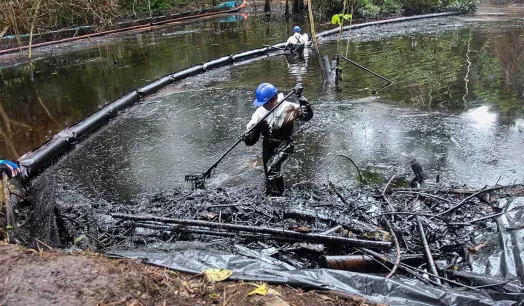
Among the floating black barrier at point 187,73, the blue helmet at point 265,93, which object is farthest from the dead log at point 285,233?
the floating black barrier at point 187,73

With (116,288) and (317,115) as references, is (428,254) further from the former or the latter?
(317,115)

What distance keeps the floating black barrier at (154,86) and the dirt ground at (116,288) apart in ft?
25.4

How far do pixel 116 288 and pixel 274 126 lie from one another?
304 cm

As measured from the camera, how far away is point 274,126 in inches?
203

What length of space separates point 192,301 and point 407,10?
944 inches

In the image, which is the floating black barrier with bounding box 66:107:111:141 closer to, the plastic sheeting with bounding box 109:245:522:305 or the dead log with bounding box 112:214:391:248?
the dead log with bounding box 112:214:391:248

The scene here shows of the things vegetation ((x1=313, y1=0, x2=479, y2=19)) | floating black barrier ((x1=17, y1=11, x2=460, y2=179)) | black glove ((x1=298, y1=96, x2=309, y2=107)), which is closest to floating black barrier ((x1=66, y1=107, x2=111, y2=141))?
floating black barrier ((x1=17, y1=11, x2=460, y2=179))

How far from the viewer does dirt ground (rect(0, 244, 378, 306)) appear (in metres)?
2.56

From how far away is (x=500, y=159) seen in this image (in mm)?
5910

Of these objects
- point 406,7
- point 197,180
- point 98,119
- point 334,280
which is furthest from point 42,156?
point 406,7

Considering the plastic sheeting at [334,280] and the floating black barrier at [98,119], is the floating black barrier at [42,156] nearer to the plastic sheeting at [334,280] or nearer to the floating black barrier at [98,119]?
the floating black barrier at [98,119]

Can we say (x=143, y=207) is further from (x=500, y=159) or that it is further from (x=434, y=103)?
(x=434, y=103)

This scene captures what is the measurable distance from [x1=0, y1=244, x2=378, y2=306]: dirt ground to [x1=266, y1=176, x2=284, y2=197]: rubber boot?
2.47m

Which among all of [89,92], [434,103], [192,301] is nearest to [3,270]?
[192,301]
